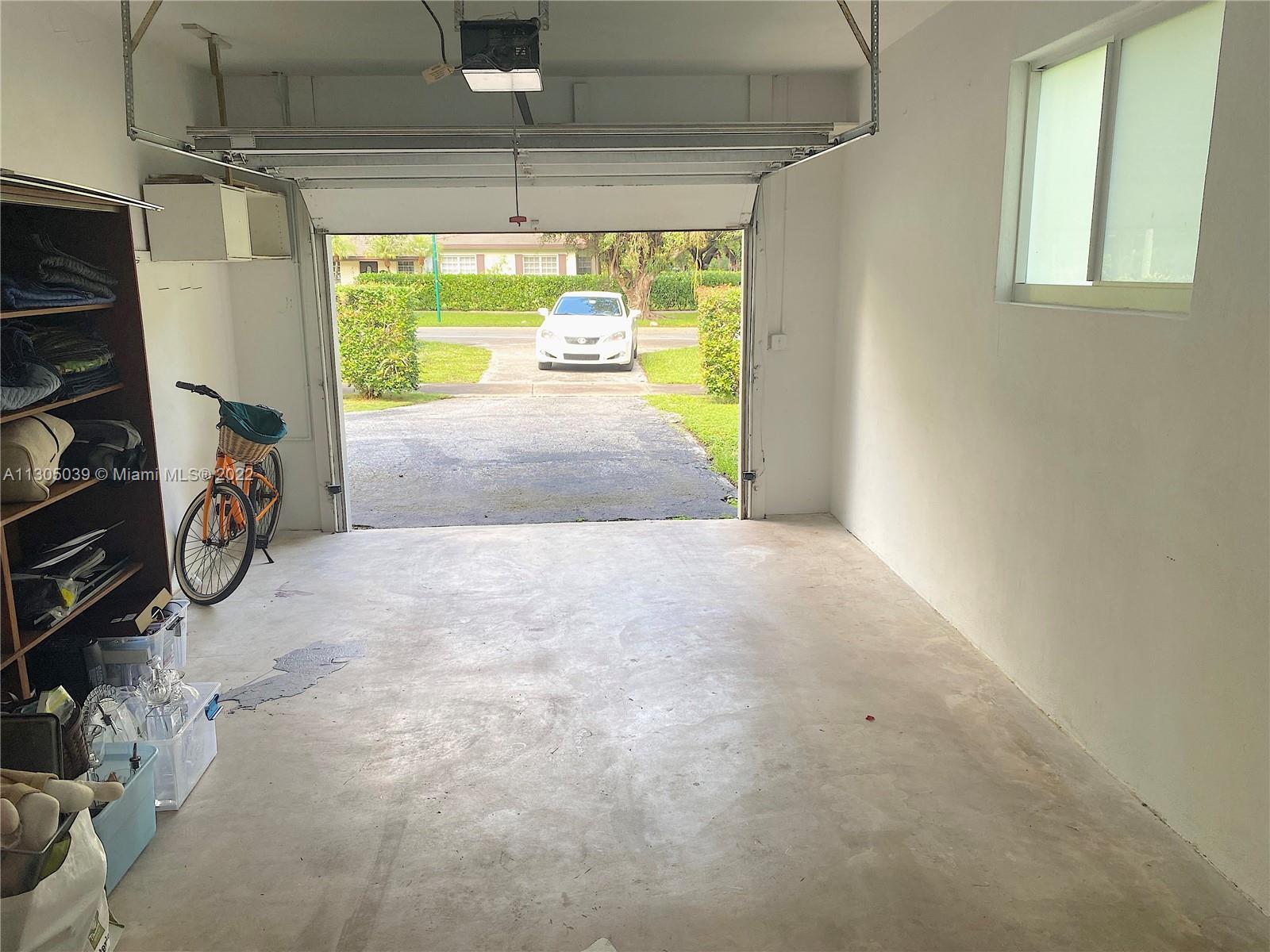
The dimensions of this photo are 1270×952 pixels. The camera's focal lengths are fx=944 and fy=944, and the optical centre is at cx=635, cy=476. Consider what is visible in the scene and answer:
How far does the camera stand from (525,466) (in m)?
8.82

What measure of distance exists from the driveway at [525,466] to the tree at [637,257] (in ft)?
23.7

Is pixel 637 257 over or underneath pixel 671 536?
over

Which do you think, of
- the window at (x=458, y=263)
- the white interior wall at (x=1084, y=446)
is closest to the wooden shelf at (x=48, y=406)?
the white interior wall at (x=1084, y=446)

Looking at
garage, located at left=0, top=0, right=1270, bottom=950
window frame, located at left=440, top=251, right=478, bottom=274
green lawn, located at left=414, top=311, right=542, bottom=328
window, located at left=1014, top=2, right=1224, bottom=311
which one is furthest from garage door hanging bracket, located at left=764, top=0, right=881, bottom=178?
window frame, located at left=440, top=251, right=478, bottom=274

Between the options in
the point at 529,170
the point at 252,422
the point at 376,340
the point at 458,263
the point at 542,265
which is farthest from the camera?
the point at 542,265

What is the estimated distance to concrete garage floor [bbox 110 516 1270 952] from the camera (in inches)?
102

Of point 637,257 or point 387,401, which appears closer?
point 387,401

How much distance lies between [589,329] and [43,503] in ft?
39.2

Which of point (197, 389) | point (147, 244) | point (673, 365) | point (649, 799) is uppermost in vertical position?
point (147, 244)

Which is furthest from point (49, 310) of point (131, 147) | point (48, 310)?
point (131, 147)

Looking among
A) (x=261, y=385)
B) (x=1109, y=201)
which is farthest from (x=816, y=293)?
(x=261, y=385)

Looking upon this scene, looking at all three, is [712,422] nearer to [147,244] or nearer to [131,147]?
[147,244]

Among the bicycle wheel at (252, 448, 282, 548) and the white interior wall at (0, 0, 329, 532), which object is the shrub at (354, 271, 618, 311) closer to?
the white interior wall at (0, 0, 329, 532)

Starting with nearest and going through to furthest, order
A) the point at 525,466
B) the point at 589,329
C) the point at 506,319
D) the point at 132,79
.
Result: 1. the point at 132,79
2. the point at 525,466
3. the point at 589,329
4. the point at 506,319
